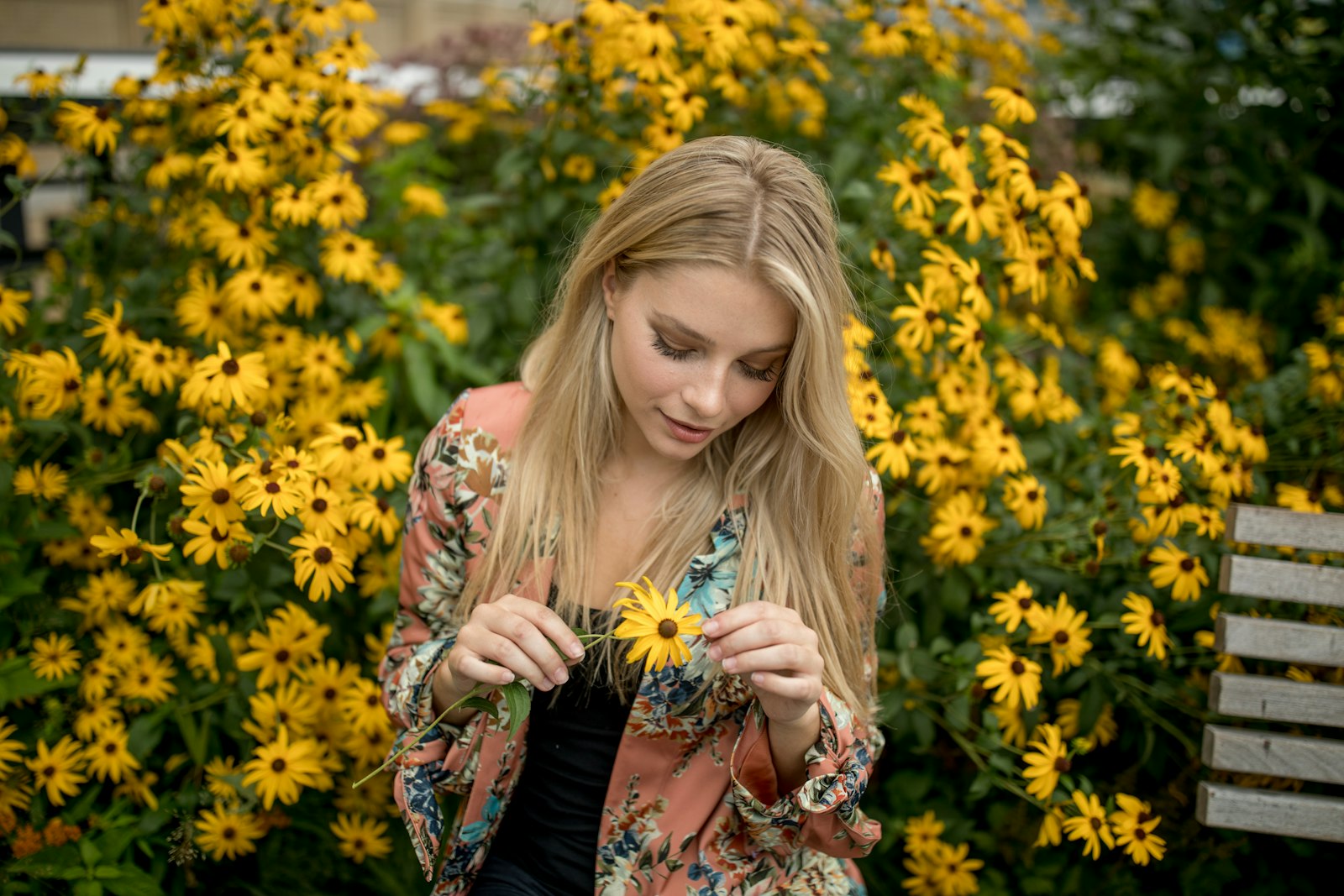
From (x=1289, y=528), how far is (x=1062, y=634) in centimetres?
39

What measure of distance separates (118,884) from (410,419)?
37.5 inches

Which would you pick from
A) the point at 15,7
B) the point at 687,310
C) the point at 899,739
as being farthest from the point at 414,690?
the point at 15,7

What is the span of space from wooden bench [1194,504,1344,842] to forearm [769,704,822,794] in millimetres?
748

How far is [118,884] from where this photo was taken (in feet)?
4.96

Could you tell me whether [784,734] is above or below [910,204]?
below

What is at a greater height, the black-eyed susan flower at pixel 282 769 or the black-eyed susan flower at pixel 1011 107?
the black-eyed susan flower at pixel 1011 107

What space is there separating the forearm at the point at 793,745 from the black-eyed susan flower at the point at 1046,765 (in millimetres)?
471

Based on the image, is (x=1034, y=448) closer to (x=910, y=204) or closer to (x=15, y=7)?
(x=910, y=204)

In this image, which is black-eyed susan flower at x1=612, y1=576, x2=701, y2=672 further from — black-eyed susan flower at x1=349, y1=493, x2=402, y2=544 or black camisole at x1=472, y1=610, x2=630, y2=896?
black-eyed susan flower at x1=349, y1=493, x2=402, y2=544

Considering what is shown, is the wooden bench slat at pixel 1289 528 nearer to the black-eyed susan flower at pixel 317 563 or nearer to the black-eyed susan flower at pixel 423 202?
the black-eyed susan flower at pixel 317 563

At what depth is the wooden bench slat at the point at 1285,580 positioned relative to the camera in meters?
1.58

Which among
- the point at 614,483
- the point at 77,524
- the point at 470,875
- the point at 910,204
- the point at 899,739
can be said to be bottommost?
the point at 899,739

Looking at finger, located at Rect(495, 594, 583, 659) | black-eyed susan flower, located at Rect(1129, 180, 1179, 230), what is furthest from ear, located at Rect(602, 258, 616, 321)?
black-eyed susan flower, located at Rect(1129, 180, 1179, 230)

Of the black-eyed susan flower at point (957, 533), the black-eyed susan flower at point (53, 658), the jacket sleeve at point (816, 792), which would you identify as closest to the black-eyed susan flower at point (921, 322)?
the black-eyed susan flower at point (957, 533)
